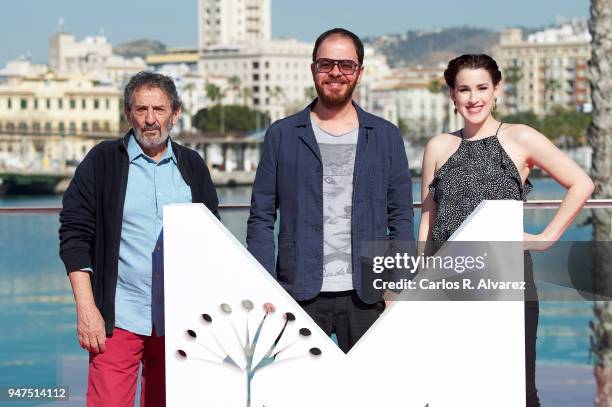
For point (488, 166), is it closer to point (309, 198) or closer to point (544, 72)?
point (309, 198)

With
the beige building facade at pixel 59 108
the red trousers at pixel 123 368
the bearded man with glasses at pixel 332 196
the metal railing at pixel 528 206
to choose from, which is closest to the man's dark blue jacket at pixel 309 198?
the bearded man with glasses at pixel 332 196

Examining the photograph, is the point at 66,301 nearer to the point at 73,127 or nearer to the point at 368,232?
the point at 368,232

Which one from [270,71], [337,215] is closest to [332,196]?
[337,215]

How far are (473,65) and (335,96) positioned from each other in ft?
1.17

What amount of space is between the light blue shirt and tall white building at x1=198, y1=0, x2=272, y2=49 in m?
144

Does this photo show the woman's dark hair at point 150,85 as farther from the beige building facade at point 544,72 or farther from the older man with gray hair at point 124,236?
the beige building facade at point 544,72

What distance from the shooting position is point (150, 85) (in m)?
3.02

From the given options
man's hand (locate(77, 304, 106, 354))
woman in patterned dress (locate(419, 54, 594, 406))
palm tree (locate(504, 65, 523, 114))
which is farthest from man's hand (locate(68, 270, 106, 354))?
palm tree (locate(504, 65, 523, 114))

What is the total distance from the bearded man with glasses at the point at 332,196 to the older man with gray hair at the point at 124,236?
237 millimetres

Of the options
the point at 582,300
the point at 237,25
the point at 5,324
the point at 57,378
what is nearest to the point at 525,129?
the point at 582,300

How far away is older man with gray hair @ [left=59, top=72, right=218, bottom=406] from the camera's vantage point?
3016 mm

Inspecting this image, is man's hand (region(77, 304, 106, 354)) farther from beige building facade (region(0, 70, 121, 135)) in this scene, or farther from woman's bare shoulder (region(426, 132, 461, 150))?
beige building facade (region(0, 70, 121, 135))

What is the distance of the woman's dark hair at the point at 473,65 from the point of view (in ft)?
9.87

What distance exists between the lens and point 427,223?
10.2 ft
